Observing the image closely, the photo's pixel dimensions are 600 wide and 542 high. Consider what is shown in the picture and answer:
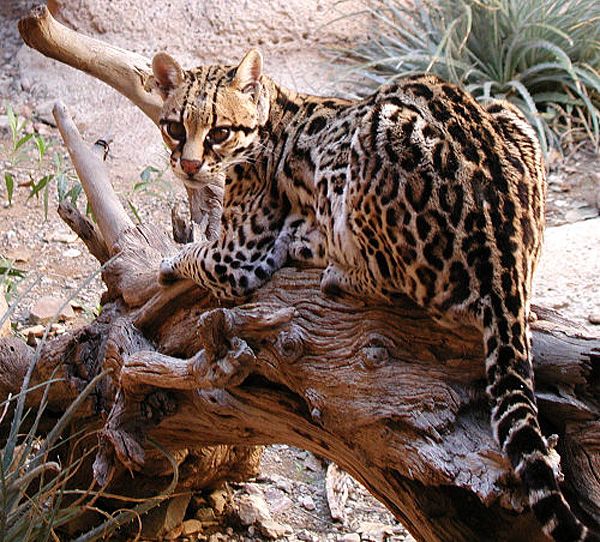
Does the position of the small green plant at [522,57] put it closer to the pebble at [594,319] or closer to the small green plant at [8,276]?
the pebble at [594,319]

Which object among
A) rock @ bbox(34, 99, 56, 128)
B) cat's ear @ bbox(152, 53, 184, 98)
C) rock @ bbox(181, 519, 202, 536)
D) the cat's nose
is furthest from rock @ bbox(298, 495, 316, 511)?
rock @ bbox(34, 99, 56, 128)

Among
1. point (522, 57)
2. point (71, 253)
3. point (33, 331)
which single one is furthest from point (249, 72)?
point (522, 57)

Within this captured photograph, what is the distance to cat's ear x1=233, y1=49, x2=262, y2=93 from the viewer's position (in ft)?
13.3

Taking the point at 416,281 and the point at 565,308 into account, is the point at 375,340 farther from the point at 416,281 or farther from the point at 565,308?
the point at 565,308

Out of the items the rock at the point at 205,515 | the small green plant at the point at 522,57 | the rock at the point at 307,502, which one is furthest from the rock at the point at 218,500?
the small green plant at the point at 522,57

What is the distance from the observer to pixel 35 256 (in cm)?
737

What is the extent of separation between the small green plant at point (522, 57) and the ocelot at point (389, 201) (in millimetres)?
4441

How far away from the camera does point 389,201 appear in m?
3.35

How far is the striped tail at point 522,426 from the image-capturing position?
2590 millimetres

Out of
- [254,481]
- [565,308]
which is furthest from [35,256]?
[565,308]

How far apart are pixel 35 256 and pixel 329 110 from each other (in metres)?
3.90

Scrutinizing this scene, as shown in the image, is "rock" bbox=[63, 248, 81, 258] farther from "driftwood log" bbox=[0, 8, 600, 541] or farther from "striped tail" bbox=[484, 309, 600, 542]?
"striped tail" bbox=[484, 309, 600, 542]

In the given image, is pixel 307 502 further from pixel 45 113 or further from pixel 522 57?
pixel 45 113

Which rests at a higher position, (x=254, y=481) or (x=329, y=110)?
(x=329, y=110)
